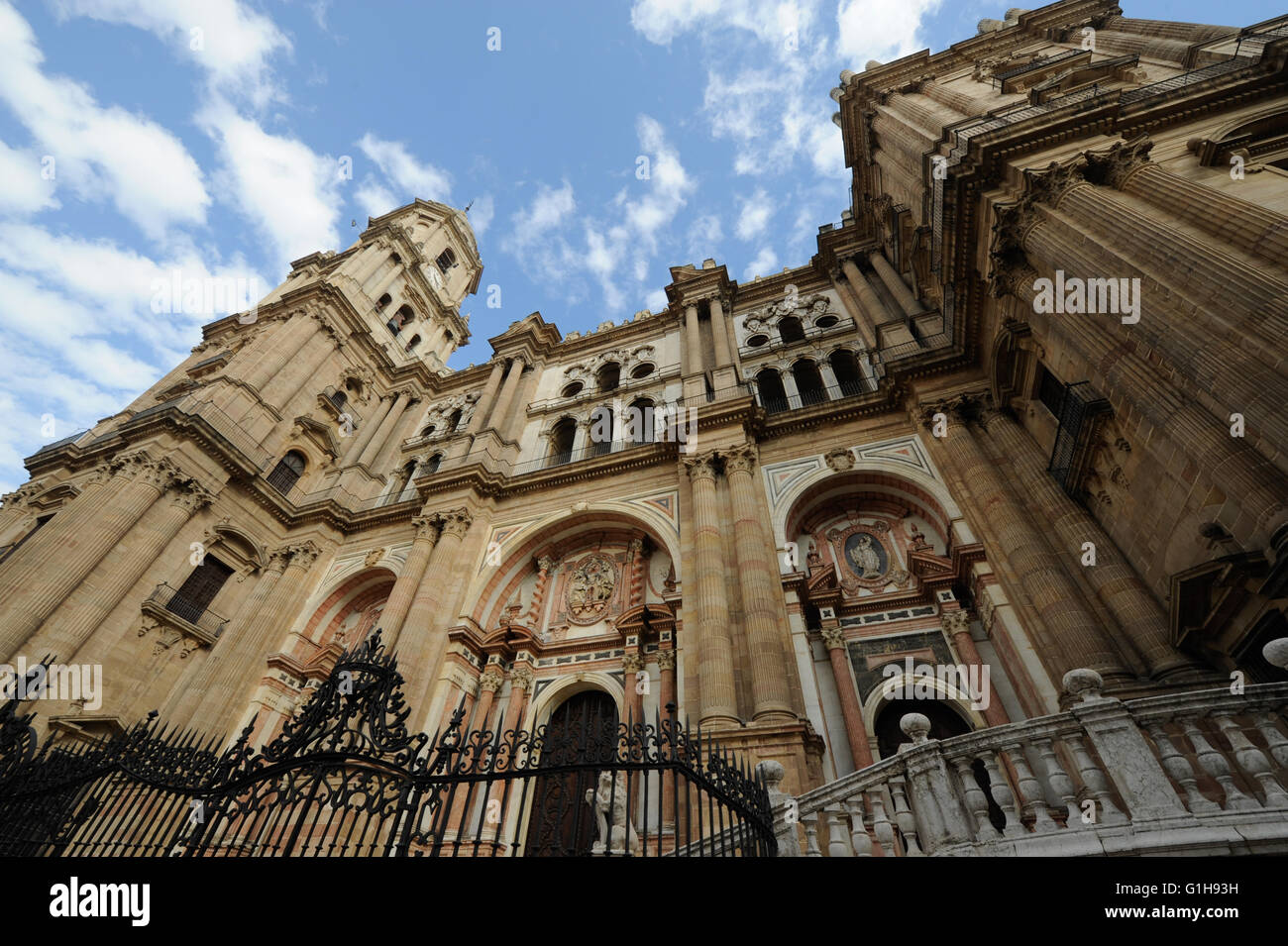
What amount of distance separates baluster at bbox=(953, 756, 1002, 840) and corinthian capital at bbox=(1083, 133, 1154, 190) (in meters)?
10.1

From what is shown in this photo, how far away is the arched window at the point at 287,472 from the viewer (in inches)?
805

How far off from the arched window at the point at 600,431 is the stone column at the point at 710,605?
473cm

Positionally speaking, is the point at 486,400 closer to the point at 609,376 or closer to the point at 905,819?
the point at 609,376

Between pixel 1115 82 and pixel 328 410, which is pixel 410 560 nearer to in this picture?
pixel 328 410

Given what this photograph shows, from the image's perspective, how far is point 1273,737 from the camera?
4508mm

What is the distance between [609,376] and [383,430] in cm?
965

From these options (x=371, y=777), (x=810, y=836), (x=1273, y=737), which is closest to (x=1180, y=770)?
(x=1273, y=737)

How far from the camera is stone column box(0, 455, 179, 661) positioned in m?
13.1

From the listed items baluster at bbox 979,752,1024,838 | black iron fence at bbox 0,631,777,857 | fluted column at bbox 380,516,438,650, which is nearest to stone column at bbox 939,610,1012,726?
baluster at bbox 979,752,1024,838

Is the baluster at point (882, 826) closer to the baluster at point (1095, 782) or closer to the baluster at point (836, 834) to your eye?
the baluster at point (836, 834)

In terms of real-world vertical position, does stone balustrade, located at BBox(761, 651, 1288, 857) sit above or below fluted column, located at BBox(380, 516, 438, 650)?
below

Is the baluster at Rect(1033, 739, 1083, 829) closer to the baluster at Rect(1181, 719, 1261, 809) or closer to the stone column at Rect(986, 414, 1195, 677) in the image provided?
the baluster at Rect(1181, 719, 1261, 809)
